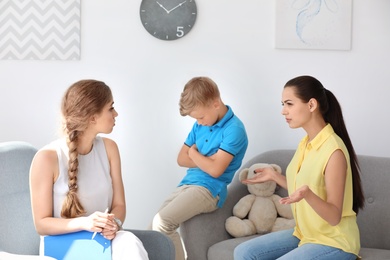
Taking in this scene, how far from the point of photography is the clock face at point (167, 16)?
3936mm

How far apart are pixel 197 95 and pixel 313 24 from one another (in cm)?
101

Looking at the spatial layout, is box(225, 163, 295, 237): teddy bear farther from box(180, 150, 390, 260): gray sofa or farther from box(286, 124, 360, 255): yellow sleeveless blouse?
box(286, 124, 360, 255): yellow sleeveless blouse

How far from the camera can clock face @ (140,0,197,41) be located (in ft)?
12.9

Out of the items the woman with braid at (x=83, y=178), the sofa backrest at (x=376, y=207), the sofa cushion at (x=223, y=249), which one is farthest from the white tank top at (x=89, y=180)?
the sofa backrest at (x=376, y=207)

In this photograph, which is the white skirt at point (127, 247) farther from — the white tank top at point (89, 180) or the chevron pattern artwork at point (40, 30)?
the chevron pattern artwork at point (40, 30)

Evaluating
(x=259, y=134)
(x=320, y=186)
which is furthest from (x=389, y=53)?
(x=320, y=186)

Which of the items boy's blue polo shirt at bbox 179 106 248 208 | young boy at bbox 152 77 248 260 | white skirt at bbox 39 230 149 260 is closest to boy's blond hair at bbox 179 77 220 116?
young boy at bbox 152 77 248 260

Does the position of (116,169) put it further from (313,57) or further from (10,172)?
(313,57)

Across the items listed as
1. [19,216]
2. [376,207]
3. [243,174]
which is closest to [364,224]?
[376,207]

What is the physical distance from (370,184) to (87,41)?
1.69 m

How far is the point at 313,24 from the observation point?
13.1ft

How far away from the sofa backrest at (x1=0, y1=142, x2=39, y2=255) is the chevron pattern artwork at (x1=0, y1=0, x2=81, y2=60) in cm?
119

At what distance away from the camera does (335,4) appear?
400cm

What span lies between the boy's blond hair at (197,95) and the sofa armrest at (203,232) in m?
0.51
